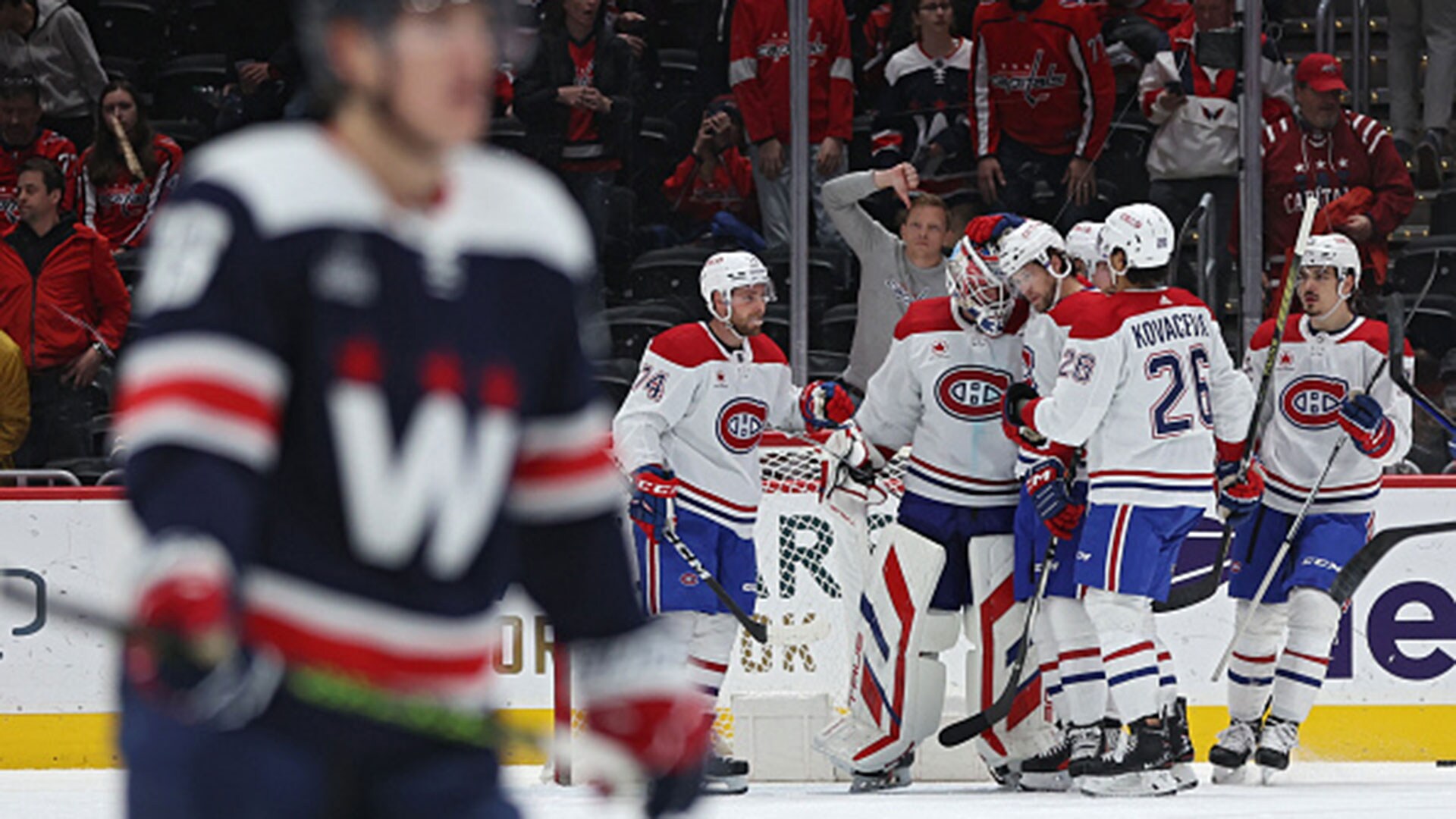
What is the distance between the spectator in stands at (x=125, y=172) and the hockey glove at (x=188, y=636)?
6.41 meters

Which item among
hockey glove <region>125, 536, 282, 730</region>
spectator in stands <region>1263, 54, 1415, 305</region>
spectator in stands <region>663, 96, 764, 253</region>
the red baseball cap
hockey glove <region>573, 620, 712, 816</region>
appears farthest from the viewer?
the red baseball cap

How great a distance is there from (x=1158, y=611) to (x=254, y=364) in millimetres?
5068

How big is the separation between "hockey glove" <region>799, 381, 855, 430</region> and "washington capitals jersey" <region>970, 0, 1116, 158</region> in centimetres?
155

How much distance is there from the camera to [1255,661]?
615 centimetres

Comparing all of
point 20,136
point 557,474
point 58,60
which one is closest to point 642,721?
point 557,474

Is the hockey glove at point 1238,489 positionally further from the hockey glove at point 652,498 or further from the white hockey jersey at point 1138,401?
the hockey glove at point 652,498

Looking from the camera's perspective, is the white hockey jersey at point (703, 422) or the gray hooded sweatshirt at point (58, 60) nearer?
the white hockey jersey at point (703, 422)

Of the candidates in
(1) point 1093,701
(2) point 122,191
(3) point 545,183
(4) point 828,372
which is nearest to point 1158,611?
(1) point 1093,701

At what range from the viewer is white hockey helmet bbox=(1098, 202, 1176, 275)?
5609mm

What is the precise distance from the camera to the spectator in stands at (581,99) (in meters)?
7.42

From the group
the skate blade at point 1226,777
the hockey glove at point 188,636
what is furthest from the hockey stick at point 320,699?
the skate blade at point 1226,777

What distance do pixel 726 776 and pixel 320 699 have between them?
4.58 meters

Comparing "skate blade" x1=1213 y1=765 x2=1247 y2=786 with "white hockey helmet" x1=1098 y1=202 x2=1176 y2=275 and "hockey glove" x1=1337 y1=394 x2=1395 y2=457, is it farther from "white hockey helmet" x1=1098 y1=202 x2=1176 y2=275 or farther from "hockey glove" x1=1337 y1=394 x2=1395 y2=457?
"white hockey helmet" x1=1098 y1=202 x2=1176 y2=275

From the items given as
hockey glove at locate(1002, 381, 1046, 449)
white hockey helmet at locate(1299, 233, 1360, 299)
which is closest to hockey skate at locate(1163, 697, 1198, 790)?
hockey glove at locate(1002, 381, 1046, 449)
